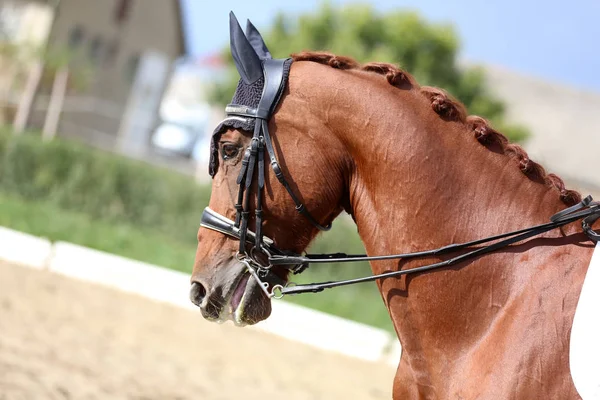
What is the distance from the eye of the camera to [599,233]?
8.16ft

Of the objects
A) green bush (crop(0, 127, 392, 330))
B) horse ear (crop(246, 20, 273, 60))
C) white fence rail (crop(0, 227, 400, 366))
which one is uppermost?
horse ear (crop(246, 20, 273, 60))

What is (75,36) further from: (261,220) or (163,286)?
(261,220)

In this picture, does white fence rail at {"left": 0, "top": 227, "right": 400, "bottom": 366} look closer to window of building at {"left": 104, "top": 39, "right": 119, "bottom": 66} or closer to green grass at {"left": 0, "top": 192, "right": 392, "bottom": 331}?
green grass at {"left": 0, "top": 192, "right": 392, "bottom": 331}

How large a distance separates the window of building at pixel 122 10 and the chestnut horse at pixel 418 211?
28.3 m

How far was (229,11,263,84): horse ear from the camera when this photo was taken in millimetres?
2779

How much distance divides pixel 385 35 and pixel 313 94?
2331 cm

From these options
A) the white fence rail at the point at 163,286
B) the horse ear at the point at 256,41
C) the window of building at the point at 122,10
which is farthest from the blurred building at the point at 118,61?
the horse ear at the point at 256,41

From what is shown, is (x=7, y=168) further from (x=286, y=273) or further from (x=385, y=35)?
(x=385, y=35)

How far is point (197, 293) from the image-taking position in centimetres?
283

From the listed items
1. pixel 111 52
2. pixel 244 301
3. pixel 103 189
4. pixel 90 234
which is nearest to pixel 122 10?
pixel 111 52

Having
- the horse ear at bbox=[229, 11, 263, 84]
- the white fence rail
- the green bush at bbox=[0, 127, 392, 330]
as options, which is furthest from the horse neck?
the green bush at bbox=[0, 127, 392, 330]

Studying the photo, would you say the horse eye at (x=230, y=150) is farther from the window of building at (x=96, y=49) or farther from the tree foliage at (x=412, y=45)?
the window of building at (x=96, y=49)

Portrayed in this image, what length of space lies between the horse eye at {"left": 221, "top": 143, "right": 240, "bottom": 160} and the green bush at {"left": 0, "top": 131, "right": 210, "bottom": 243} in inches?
437

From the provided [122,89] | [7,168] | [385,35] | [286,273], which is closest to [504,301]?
[286,273]
